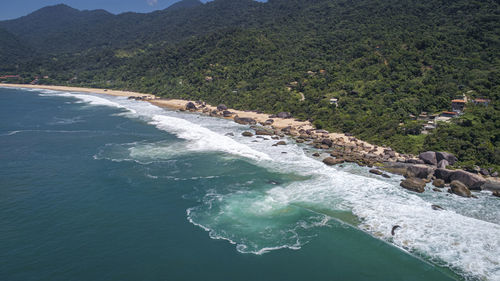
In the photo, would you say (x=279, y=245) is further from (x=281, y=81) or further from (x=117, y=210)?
(x=281, y=81)

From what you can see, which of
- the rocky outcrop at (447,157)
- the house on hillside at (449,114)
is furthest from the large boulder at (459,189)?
the house on hillside at (449,114)

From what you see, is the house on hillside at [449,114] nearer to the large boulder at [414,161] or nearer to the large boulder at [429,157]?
the large boulder at [429,157]

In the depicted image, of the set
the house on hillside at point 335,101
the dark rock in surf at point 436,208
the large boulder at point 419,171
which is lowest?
the dark rock in surf at point 436,208

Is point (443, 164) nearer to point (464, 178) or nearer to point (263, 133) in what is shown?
point (464, 178)

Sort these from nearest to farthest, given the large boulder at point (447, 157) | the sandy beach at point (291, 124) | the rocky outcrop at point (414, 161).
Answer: the rocky outcrop at point (414, 161)
the large boulder at point (447, 157)
the sandy beach at point (291, 124)

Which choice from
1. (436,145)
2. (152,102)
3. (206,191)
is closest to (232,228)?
(206,191)

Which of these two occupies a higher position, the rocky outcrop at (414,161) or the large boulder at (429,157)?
the large boulder at (429,157)
